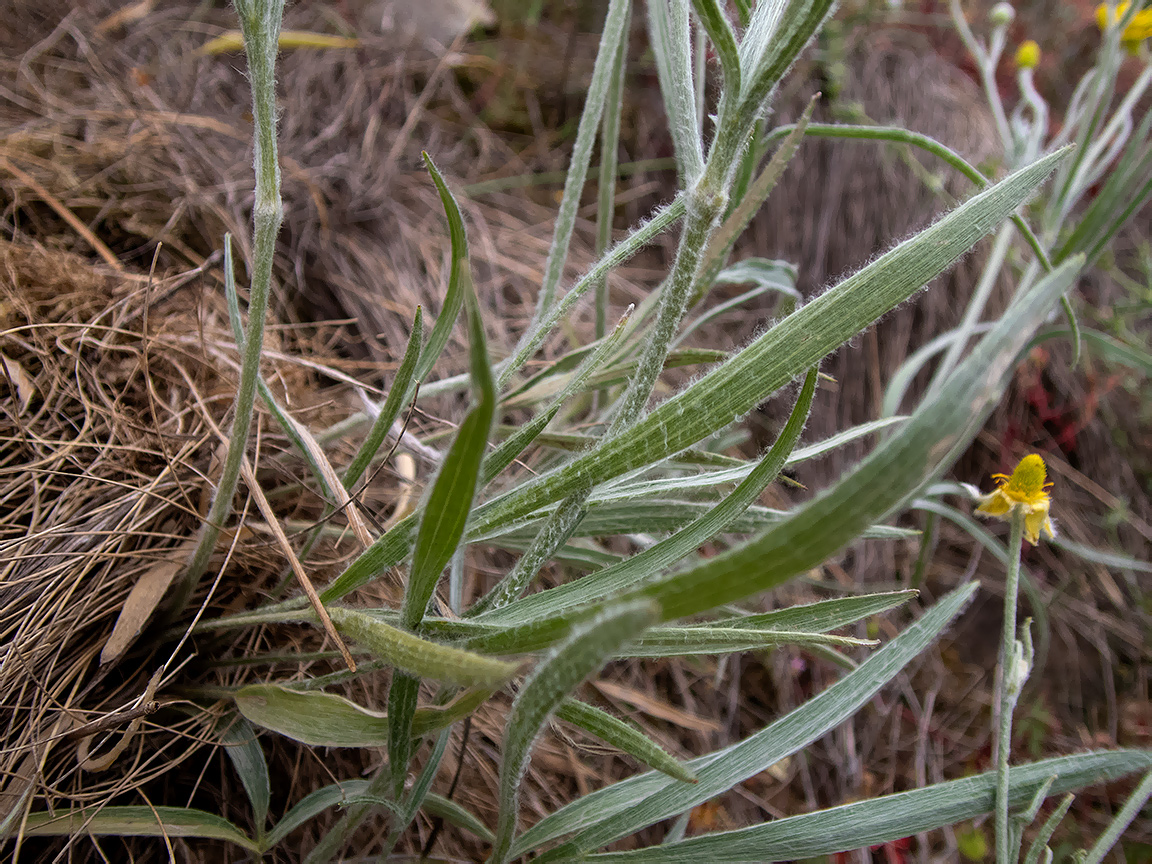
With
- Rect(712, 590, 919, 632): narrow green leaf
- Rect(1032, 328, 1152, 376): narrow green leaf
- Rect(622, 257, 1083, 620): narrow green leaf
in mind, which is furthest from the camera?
Rect(1032, 328, 1152, 376): narrow green leaf

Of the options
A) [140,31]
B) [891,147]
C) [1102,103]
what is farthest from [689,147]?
[140,31]

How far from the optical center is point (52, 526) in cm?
56

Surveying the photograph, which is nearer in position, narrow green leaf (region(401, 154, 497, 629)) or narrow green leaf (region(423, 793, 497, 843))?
narrow green leaf (region(401, 154, 497, 629))

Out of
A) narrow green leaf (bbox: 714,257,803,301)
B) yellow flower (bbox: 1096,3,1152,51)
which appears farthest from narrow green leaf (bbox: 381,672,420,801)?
yellow flower (bbox: 1096,3,1152,51)

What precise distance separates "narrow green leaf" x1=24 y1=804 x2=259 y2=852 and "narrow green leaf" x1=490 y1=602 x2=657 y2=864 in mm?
231

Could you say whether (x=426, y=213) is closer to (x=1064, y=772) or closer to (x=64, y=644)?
(x=64, y=644)

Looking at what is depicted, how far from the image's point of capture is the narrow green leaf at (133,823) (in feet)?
1.53

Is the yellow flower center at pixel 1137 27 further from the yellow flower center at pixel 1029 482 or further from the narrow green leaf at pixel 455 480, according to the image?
the narrow green leaf at pixel 455 480

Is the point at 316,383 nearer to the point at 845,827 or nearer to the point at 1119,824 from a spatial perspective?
the point at 845,827

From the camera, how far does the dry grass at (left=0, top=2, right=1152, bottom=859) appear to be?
570 millimetres

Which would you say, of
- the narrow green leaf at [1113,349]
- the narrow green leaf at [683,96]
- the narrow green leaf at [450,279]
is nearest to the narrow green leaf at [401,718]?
the narrow green leaf at [450,279]

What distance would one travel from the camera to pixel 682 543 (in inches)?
17.3

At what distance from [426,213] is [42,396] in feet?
2.40

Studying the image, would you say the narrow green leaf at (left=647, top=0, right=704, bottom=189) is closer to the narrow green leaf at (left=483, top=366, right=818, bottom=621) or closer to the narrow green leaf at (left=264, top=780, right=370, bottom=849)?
the narrow green leaf at (left=483, top=366, right=818, bottom=621)
